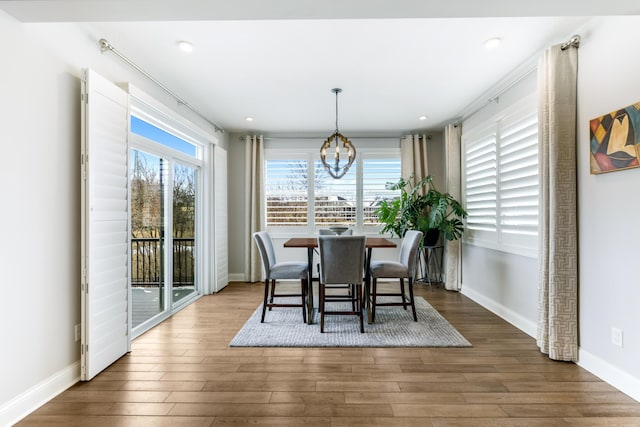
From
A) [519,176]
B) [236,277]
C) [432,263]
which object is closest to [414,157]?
[432,263]

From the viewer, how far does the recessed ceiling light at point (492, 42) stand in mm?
2689

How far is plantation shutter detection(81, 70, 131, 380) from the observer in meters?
→ 2.32

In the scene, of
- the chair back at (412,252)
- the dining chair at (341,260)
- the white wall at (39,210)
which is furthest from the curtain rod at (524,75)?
the white wall at (39,210)

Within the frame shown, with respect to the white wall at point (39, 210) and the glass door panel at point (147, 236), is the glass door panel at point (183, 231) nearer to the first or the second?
the glass door panel at point (147, 236)

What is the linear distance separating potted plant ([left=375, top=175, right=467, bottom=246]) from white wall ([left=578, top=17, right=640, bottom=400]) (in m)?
2.18

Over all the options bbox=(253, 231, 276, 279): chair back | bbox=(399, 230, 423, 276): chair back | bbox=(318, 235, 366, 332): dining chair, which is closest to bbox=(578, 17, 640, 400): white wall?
bbox=(399, 230, 423, 276): chair back

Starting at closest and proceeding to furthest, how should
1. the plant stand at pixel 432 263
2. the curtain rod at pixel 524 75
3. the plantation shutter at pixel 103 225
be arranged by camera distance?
the plantation shutter at pixel 103 225
the curtain rod at pixel 524 75
the plant stand at pixel 432 263

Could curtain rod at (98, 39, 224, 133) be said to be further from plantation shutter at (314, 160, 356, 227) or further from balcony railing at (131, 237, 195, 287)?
plantation shutter at (314, 160, 356, 227)

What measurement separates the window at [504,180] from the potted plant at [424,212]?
8.8 inches

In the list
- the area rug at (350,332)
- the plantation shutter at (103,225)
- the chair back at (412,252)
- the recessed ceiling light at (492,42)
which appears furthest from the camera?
the chair back at (412,252)

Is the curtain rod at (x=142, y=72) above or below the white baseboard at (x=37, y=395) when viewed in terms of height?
above

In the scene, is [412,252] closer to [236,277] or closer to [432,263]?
[432,263]

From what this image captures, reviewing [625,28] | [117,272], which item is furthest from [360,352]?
[625,28]

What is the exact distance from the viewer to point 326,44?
2750 mm
